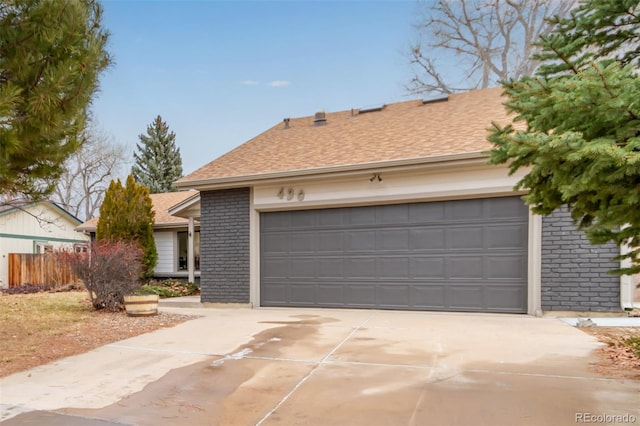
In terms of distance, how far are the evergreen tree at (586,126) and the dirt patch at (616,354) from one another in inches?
68.7

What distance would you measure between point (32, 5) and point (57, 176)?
241 centimetres

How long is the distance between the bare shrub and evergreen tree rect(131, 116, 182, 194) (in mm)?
23269

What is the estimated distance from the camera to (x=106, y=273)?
27.8 ft

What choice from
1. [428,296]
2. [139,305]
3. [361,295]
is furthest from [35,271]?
[428,296]

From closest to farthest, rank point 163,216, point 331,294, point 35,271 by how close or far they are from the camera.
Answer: point 331,294 → point 163,216 → point 35,271

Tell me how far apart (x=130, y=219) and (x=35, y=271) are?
570cm

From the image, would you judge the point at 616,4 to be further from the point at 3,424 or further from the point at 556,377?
the point at 3,424

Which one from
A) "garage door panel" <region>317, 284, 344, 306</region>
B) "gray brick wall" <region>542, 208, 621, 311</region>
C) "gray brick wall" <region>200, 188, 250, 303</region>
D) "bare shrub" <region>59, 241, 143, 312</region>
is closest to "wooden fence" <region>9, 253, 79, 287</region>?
"bare shrub" <region>59, 241, 143, 312</region>

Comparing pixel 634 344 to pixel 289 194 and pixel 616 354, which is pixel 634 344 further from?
pixel 289 194

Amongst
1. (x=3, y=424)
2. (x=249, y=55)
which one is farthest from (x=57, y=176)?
(x=249, y=55)

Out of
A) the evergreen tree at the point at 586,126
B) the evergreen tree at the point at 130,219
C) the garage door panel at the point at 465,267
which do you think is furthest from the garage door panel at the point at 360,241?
the evergreen tree at the point at 130,219

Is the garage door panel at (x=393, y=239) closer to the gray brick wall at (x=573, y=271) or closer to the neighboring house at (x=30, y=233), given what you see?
the gray brick wall at (x=573, y=271)

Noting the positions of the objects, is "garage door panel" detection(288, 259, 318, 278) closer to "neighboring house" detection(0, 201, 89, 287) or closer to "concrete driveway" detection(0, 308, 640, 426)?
"concrete driveway" detection(0, 308, 640, 426)

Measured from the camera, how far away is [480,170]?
307 inches
